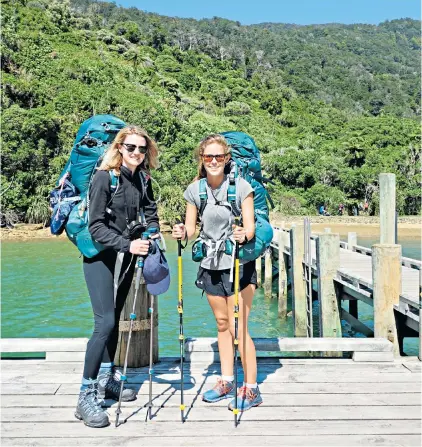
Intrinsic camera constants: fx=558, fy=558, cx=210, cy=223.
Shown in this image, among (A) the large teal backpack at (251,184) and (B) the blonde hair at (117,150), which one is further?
(A) the large teal backpack at (251,184)

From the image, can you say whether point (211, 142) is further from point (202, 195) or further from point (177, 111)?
point (177, 111)

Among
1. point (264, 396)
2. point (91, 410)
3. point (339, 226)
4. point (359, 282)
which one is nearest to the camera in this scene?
point (91, 410)

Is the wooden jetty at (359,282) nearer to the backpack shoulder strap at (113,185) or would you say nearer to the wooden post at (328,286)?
the wooden post at (328,286)

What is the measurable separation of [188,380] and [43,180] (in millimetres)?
37833

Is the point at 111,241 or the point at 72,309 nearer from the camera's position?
the point at 111,241

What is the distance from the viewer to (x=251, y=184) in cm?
396

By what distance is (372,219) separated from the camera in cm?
4212

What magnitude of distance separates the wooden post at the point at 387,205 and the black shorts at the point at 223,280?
9.70ft

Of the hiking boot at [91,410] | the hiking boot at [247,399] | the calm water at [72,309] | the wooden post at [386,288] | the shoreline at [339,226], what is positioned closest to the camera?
the hiking boot at [91,410]

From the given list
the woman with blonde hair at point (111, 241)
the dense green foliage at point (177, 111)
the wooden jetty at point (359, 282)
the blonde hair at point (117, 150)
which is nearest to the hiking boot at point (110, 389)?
the woman with blonde hair at point (111, 241)

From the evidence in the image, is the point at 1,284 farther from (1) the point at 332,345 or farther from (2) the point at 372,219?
(2) the point at 372,219

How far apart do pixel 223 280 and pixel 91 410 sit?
3.97 ft

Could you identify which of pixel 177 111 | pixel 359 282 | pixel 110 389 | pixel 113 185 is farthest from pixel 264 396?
pixel 177 111

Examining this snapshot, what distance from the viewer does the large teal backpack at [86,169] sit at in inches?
145
